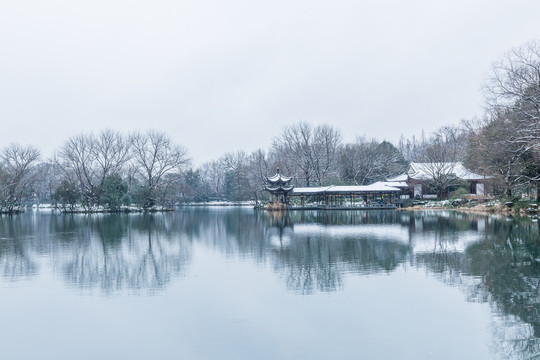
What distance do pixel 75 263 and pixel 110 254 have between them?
5.17 feet

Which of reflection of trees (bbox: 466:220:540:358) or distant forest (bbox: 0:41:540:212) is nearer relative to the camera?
reflection of trees (bbox: 466:220:540:358)

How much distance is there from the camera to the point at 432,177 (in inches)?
1690

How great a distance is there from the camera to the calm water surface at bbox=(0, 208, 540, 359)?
18.3ft

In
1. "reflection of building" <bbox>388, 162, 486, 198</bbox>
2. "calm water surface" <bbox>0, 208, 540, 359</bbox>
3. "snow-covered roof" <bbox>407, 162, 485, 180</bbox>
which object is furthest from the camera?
"snow-covered roof" <bbox>407, 162, 485, 180</bbox>

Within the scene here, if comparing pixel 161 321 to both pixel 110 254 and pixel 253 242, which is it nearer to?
pixel 110 254

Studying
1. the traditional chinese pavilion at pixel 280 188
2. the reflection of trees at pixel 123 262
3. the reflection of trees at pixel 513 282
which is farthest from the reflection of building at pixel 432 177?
the reflection of trees at pixel 123 262

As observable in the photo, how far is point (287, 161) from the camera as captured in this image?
58781 millimetres

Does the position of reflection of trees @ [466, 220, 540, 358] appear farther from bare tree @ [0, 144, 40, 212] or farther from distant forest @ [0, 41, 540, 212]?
bare tree @ [0, 144, 40, 212]

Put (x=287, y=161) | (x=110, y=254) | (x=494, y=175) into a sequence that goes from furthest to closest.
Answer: (x=287, y=161)
(x=494, y=175)
(x=110, y=254)

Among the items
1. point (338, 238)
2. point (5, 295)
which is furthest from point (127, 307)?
point (338, 238)

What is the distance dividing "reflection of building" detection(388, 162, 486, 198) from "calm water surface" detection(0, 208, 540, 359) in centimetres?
3044

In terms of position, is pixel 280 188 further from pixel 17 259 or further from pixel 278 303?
pixel 278 303

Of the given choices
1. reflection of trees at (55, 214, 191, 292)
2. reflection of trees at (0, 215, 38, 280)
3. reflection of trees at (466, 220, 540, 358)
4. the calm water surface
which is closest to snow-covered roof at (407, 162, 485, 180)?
reflection of trees at (466, 220, 540, 358)

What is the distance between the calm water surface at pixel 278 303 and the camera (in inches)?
220
